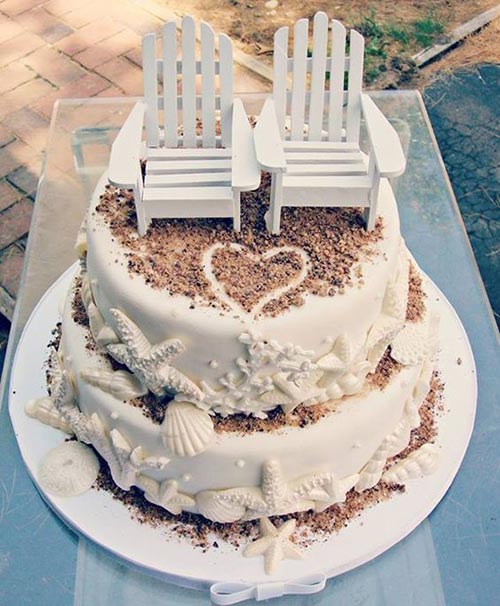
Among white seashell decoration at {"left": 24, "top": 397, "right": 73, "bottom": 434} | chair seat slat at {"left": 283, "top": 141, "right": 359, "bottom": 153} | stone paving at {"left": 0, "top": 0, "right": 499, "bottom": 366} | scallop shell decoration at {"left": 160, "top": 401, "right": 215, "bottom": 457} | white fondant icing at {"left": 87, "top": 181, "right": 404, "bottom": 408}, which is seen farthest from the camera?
stone paving at {"left": 0, "top": 0, "right": 499, "bottom": 366}

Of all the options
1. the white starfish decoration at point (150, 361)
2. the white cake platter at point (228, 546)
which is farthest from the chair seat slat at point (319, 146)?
the white cake platter at point (228, 546)

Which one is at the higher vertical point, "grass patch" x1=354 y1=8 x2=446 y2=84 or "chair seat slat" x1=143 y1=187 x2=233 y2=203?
"chair seat slat" x1=143 y1=187 x2=233 y2=203

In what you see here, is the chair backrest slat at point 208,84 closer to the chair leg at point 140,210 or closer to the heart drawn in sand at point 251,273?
the chair leg at point 140,210

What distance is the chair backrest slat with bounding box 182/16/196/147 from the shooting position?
2217mm

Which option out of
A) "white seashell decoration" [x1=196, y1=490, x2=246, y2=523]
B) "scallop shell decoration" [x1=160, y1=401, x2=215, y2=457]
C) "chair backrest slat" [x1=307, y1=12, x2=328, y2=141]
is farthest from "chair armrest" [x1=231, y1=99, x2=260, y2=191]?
"white seashell decoration" [x1=196, y1=490, x2=246, y2=523]

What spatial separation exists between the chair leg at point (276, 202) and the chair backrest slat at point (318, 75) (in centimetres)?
34

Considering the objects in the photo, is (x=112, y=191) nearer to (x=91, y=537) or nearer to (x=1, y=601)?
(x=91, y=537)

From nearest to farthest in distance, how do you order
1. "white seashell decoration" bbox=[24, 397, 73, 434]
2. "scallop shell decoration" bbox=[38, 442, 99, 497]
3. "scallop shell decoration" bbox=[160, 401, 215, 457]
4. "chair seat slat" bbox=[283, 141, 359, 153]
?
"scallop shell decoration" bbox=[160, 401, 215, 457] → "chair seat slat" bbox=[283, 141, 359, 153] → "scallop shell decoration" bbox=[38, 442, 99, 497] → "white seashell decoration" bbox=[24, 397, 73, 434]

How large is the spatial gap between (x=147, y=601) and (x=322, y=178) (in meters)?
1.21

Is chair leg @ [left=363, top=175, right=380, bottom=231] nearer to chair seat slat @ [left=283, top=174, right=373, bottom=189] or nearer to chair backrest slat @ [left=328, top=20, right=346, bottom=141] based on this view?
chair seat slat @ [left=283, top=174, right=373, bottom=189]

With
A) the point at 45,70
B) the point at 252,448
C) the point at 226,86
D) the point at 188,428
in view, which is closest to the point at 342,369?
the point at 252,448

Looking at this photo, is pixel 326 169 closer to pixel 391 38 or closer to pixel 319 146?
pixel 319 146

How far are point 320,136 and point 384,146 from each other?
317mm

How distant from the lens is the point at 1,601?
230 centimetres
